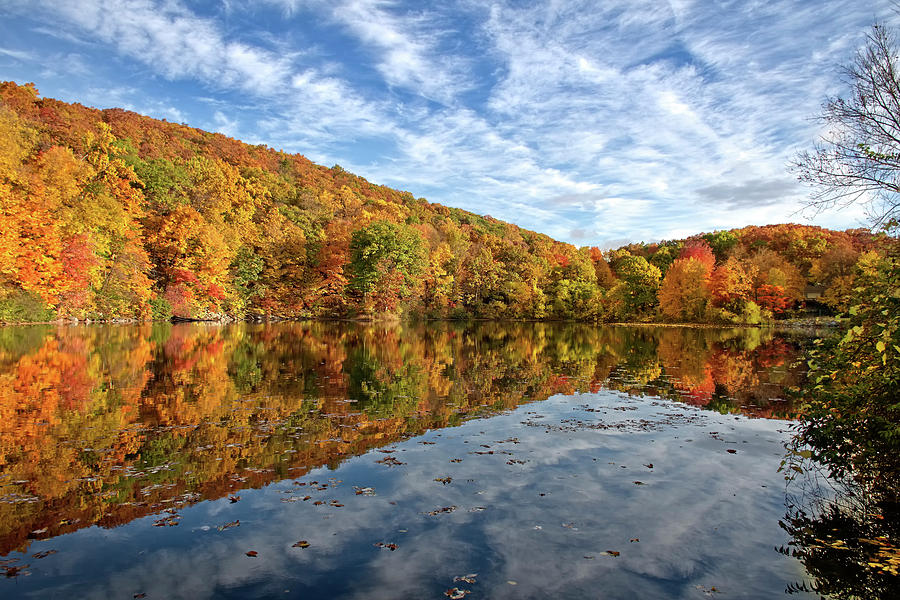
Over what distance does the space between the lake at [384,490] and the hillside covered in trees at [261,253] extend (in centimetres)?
2590

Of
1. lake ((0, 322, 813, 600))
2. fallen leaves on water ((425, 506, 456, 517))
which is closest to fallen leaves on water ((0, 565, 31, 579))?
lake ((0, 322, 813, 600))

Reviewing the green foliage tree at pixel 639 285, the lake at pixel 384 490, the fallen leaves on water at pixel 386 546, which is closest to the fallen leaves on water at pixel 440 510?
the lake at pixel 384 490

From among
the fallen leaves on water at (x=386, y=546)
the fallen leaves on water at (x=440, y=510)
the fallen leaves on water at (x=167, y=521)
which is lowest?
the fallen leaves on water at (x=167, y=521)

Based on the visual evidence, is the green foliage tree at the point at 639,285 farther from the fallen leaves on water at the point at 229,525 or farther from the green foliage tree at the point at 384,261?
Answer: the fallen leaves on water at the point at 229,525

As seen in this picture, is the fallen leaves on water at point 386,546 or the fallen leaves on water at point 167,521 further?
the fallen leaves on water at point 167,521

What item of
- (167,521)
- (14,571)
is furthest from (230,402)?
(14,571)

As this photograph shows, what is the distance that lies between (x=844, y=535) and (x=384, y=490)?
549 cm

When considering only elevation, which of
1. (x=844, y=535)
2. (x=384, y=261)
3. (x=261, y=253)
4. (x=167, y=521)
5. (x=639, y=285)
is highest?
(x=261, y=253)

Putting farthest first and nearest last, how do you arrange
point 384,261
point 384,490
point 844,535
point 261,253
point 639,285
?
point 639,285, point 384,261, point 261,253, point 384,490, point 844,535

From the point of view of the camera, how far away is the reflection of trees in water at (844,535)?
457 centimetres

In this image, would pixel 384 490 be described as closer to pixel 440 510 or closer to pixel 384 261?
pixel 440 510

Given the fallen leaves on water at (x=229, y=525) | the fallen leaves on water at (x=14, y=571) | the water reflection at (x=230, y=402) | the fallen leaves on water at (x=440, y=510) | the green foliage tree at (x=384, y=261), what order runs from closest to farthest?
the fallen leaves on water at (x=14, y=571), the fallen leaves on water at (x=229, y=525), the fallen leaves on water at (x=440, y=510), the water reflection at (x=230, y=402), the green foliage tree at (x=384, y=261)

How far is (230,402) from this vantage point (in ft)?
39.1

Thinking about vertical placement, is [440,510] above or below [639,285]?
below
